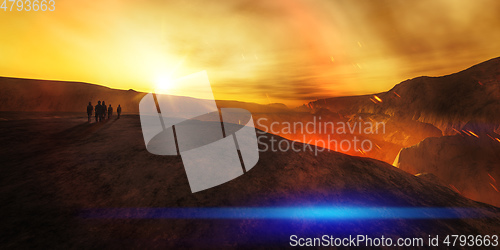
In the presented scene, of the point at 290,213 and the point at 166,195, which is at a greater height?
the point at 166,195

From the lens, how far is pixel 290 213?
471 centimetres

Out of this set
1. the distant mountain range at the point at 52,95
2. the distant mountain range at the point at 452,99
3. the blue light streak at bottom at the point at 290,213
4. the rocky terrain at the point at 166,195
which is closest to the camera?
the rocky terrain at the point at 166,195

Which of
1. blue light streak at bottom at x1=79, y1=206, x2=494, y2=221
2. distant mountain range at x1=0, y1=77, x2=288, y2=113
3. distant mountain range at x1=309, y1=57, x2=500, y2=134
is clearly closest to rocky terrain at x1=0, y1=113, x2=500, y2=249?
blue light streak at bottom at x1=79, y1=206, x2=494, y2=221

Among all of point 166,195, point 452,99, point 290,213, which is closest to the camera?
point 166,195

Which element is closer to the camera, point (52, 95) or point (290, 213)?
point (290, 213)

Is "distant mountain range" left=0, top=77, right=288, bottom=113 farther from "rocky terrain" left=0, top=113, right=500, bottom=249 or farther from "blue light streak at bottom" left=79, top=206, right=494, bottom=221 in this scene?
"blue light streak at bottom" left=79, top=206, right=494, bottom=221

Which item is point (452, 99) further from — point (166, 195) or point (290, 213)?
point (166, 195)

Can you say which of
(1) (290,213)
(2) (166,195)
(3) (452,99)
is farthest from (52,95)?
(3) (452,99)

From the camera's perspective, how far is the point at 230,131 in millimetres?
9711

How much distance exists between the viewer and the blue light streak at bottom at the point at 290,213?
3.89 m

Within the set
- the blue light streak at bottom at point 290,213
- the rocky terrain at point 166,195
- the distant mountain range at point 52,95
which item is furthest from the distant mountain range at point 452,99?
the distant mountain range at point 52,95

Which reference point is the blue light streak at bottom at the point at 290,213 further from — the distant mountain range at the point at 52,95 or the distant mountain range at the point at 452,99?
the distant mountain range at the point at 52,95

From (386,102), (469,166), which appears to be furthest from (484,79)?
(386,102)

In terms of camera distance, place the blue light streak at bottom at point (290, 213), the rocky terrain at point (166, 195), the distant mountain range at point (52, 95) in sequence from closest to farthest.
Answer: the rocky terrain at point (166, 195) → the blue light streak at bottom at point (290, 213) → the distant mountain range at point (52, 95)
